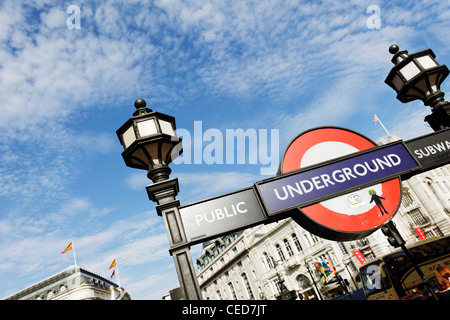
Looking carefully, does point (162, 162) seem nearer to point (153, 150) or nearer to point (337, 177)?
point (153, 150)

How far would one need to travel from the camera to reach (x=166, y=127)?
2.74m

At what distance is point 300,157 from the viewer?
8.77ft

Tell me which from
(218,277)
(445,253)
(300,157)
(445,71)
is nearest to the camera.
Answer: (300,157)

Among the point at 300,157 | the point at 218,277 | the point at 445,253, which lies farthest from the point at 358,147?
the point at 218,277

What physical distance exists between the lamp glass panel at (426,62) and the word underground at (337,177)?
1.87 metres

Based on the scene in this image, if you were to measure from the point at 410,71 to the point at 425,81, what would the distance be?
0.24 metres

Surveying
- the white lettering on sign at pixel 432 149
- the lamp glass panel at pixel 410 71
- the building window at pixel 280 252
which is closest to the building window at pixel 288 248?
the building window at pixel 280 252
